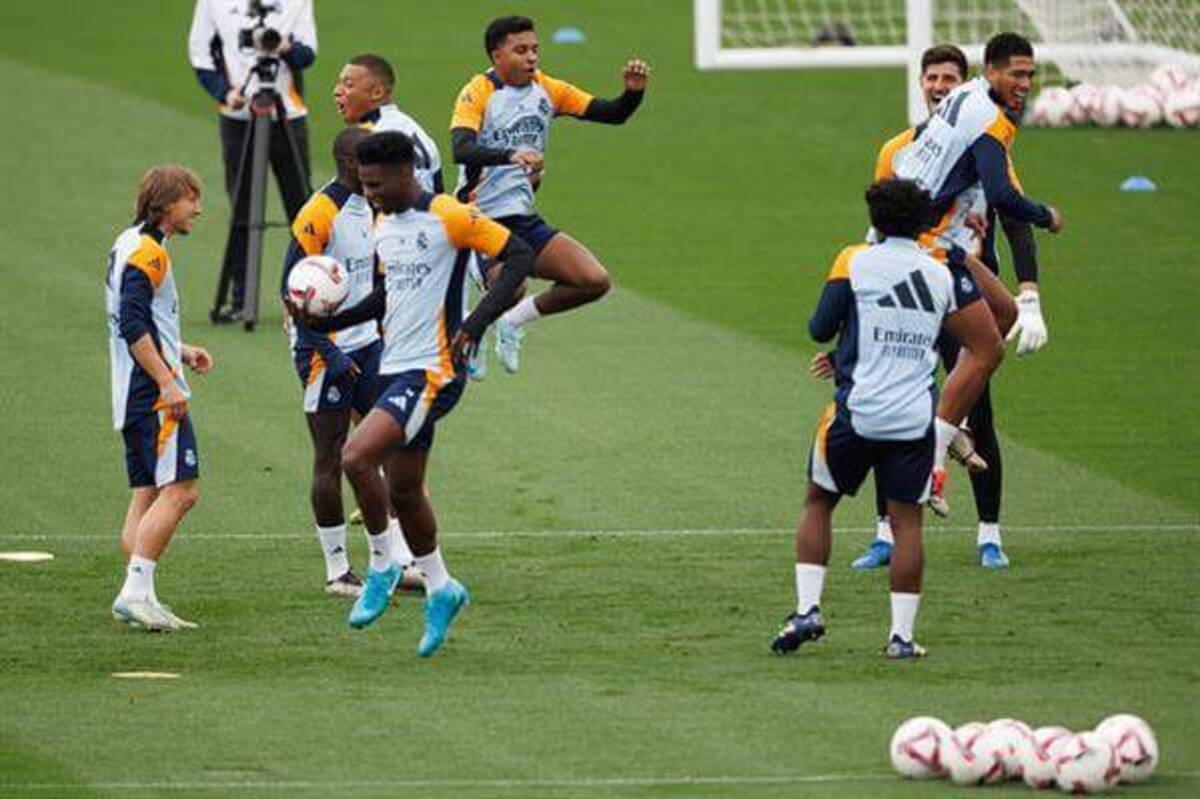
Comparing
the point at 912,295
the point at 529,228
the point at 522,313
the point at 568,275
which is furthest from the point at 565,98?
the point at 912,295

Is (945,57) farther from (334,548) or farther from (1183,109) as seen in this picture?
(1183,109)

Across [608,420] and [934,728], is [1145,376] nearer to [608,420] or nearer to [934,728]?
[608,420]

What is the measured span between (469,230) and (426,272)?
0.24 metres

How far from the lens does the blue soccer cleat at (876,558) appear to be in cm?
1415

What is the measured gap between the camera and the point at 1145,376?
1936cm

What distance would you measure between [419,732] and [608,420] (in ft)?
24.1

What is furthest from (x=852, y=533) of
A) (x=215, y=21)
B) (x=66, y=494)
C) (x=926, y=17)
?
(x=926, y=17)

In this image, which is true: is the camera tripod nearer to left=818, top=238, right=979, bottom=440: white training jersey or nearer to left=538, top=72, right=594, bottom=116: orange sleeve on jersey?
left=538, top=72, right=594, bottom=116: orange sleeve on jersey

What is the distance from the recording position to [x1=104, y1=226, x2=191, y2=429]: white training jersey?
1256 centimetres

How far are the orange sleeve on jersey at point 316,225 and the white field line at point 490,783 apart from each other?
3.58m

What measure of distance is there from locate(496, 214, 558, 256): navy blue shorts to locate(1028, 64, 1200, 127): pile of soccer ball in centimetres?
1561

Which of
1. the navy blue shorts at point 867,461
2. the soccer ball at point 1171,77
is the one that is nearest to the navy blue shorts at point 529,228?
the navy blue shorts at point 867,461

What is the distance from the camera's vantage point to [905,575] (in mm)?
11938

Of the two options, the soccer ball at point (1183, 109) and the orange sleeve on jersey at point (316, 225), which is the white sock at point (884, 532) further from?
the soccer ball at point (1183, 109)
